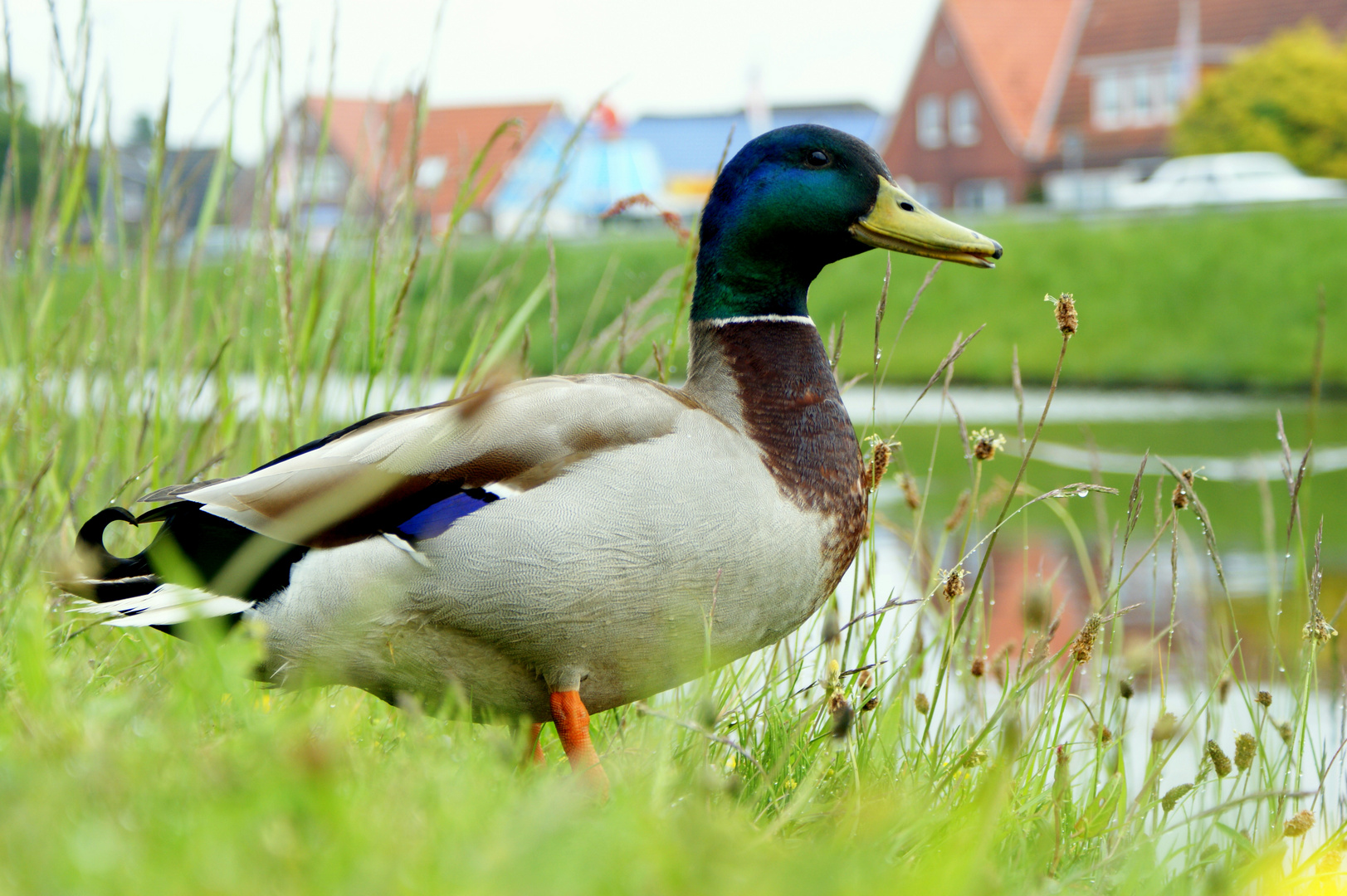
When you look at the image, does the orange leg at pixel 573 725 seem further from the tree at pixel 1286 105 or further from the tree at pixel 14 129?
the tree at pixel 1286 105

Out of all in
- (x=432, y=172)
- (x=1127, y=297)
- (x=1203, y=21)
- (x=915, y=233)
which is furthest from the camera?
(x=1203, y=21)

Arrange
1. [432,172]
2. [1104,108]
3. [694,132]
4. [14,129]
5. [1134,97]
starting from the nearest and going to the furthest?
1. [14,129]
2. [432,172]
3. [1134,97]
4. [1104,108]
5. [694,132]

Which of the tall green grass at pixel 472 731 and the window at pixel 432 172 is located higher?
the window at pixel 432 172

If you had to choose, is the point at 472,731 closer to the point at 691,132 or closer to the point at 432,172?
the point at 432,172

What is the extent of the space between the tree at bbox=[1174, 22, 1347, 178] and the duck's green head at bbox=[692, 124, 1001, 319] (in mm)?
28534

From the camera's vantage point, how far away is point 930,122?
125 ft

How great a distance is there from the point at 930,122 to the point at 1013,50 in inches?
117

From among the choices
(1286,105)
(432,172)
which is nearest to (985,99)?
(1286,105)

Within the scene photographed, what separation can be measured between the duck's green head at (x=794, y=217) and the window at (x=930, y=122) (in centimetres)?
3705

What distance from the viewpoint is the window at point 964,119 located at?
3697 cm

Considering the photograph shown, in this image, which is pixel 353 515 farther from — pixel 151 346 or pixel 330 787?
pixel 151 346

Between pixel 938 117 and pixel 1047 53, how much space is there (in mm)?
3456

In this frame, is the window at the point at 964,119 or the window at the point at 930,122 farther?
the window at the point at 930,122

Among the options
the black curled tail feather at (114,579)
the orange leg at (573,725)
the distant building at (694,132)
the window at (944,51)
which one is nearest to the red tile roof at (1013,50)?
the window at (944,51)
